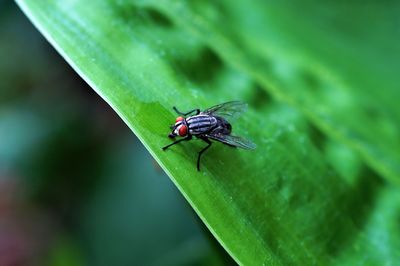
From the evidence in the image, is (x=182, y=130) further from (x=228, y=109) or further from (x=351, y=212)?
(x=351, y=212)

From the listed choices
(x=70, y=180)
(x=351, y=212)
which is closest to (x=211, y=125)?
(x=351, y=212)

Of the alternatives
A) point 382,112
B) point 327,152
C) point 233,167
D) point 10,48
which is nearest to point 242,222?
point 233,167

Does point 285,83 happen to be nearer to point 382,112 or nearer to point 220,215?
point 382,112

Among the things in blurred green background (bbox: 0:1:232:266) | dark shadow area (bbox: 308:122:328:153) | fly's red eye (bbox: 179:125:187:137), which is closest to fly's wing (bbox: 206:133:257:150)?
fly's red eye (bbox: 179:125:187:137)

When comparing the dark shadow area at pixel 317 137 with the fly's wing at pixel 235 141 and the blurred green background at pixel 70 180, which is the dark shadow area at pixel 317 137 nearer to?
the fly's wing at pixel 235 141

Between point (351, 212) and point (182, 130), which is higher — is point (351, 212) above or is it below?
below

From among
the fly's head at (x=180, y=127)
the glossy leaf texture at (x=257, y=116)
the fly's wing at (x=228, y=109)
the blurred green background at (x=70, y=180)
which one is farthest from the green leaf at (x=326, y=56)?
the blurred green background at (x=70, y=180)

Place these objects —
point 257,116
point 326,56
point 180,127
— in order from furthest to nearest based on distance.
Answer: point 326,56 → point 257,116 → point 180,127

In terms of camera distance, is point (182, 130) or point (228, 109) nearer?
point (182, 130)

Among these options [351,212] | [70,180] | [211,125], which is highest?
[211,125]
